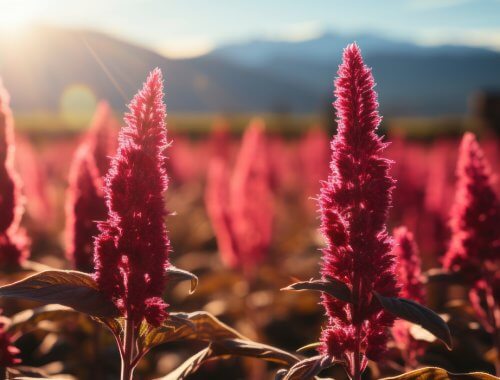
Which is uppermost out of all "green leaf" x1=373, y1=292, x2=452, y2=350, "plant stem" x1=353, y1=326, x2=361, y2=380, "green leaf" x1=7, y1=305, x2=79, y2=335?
"green leaf" x1=373, y1=292, x2=452, y2=350

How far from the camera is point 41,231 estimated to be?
936cm

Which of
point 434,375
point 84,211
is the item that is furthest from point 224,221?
point 434,375

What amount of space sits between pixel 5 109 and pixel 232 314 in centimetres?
447

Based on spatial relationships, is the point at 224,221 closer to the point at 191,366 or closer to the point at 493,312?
the point at 493,312

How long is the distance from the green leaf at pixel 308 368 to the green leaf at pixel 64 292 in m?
0.49

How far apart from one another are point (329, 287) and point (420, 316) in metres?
0.24

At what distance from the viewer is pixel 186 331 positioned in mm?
1951

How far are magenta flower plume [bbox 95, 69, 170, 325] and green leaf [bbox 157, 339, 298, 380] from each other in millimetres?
214

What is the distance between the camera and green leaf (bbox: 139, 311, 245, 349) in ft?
6.13

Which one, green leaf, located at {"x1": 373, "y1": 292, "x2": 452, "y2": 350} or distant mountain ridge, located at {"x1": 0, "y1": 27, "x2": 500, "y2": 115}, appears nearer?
green leaf, located at {"x1": 373, "y1": 292, "x2": 452, "y2": 350}

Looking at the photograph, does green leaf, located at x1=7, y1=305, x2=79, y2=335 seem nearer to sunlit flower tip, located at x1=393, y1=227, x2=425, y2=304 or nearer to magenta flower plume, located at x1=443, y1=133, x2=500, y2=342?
sunlit flower tip, located at x1=393, y1=227, x2=425, y2=304

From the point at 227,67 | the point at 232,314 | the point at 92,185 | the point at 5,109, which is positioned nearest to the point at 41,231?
the point at 232,314

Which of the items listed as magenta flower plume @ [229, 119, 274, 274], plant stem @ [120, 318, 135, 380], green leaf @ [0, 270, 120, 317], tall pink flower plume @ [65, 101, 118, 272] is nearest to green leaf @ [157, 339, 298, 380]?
plant stem @ [120, 318, 135, 380]

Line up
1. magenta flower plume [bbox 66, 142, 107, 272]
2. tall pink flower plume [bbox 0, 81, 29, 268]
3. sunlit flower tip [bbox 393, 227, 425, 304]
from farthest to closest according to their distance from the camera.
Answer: magenta flower plume [bbox 66, 142, 107, 272] → tall pink flower plume [bbox 0, 81, 29, 268] → sunlit flower tip [bbox 393, 227, 425, 304]
